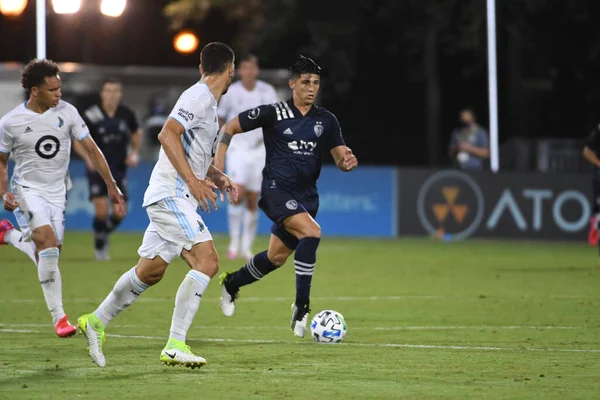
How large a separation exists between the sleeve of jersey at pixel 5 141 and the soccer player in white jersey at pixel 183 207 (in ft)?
6.88

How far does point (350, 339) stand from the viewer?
10.7 metres

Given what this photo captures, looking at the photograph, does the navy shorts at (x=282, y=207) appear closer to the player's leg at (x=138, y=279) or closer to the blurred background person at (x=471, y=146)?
the player's leg at (x=138, y=279)

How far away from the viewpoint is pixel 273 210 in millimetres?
11492

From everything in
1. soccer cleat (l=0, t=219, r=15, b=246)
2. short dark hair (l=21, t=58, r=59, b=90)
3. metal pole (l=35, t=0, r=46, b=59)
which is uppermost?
metal pole (l=35, t=0, r=46, b=59)

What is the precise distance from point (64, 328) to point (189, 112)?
253cm

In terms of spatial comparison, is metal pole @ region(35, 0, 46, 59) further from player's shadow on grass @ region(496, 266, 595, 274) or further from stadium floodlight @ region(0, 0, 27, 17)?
player's shadow on grass @ region(496, 266, 595, 274)

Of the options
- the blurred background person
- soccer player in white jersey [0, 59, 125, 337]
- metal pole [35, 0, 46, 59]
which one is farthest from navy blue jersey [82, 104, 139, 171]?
the blurred background person

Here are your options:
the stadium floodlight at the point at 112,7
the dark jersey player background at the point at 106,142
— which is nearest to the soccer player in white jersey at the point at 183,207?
the dark jersey player background at the point at 106,142

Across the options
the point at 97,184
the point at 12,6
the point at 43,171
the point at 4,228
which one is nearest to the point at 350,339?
the point at 43,171

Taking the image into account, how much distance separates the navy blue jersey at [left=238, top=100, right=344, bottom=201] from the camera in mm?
11570

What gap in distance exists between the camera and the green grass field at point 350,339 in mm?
8211

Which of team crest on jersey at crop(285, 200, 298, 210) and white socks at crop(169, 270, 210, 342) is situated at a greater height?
team crest on jersey at crop(285, 200, 298, 210)

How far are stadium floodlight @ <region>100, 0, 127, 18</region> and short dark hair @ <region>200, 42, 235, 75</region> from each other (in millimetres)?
11749

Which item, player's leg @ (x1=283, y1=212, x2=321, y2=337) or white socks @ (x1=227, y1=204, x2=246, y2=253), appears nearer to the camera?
player's leg @ (x1=283, y1=212, x2=321, y2=337)
